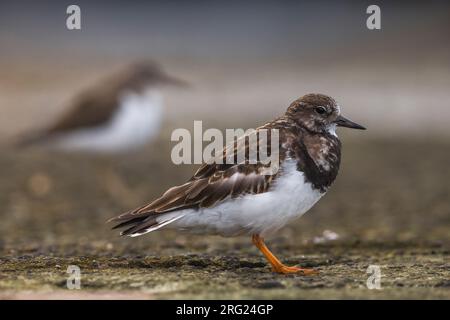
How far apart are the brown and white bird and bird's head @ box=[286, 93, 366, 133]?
24cm

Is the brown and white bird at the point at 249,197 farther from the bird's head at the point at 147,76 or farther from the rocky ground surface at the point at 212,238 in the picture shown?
the bird's head at the point at 147,76

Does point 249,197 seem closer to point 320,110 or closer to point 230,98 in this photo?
point 320,110

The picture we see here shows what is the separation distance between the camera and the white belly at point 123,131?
12.6 m

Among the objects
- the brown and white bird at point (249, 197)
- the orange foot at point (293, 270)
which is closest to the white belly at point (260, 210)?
the brown and white bird at point (249, 197)

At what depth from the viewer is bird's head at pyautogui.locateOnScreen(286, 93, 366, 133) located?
23.2 ft

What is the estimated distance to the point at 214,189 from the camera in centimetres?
658

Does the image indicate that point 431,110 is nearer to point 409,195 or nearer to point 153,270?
point 409,195

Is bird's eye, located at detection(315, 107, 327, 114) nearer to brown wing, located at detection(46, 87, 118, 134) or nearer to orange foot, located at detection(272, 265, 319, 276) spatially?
orange foot, located at detection(272, 265, 319, 276)

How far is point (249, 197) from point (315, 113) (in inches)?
43.2

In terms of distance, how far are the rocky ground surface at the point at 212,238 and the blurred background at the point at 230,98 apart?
0.05m
